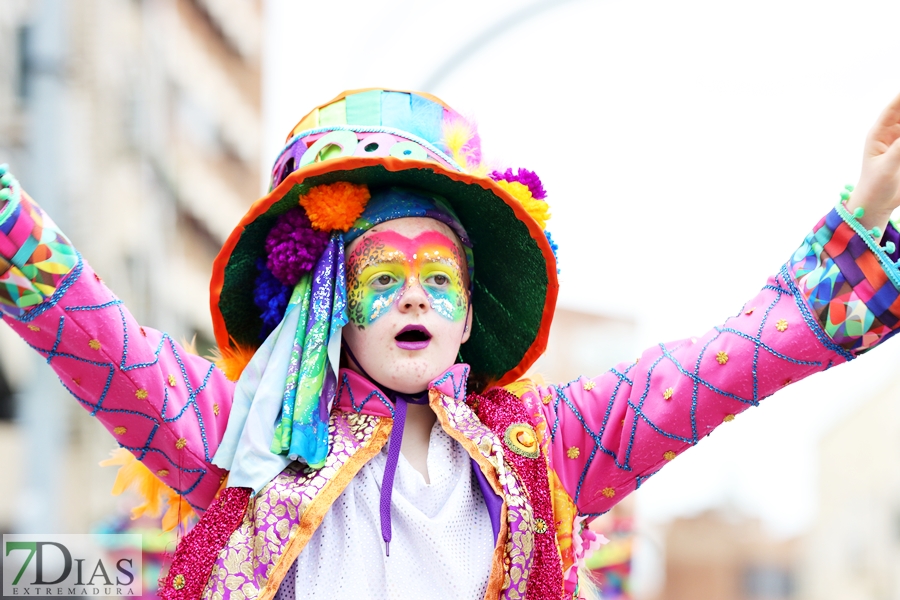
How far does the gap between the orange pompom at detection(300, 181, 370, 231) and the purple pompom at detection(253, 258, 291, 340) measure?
0.20 m

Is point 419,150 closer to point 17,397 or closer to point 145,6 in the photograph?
point 17,397

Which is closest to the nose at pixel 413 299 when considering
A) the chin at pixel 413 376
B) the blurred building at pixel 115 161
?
the chin at pixel 413 376

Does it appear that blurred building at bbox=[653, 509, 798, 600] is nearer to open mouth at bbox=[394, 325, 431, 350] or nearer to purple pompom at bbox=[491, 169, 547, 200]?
purple pompom at bbox=[491, 169, 547, 200]

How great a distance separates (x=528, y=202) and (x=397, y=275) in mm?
414

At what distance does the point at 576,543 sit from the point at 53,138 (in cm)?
358

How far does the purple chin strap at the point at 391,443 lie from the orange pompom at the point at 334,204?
0.97ft

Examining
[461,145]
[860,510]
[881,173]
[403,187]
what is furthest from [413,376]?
[860,510]

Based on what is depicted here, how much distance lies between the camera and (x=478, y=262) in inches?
121

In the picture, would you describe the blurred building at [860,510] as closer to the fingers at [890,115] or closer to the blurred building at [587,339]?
the blurred building at [587,339]

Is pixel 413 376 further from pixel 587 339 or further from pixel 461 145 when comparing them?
pixel 587 339

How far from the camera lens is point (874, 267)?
2.52 m

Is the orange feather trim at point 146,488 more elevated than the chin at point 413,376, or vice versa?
the chin at point 413,376

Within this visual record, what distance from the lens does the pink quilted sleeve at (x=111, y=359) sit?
2.31 metres

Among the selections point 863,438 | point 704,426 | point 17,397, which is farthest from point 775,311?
point 863,438
